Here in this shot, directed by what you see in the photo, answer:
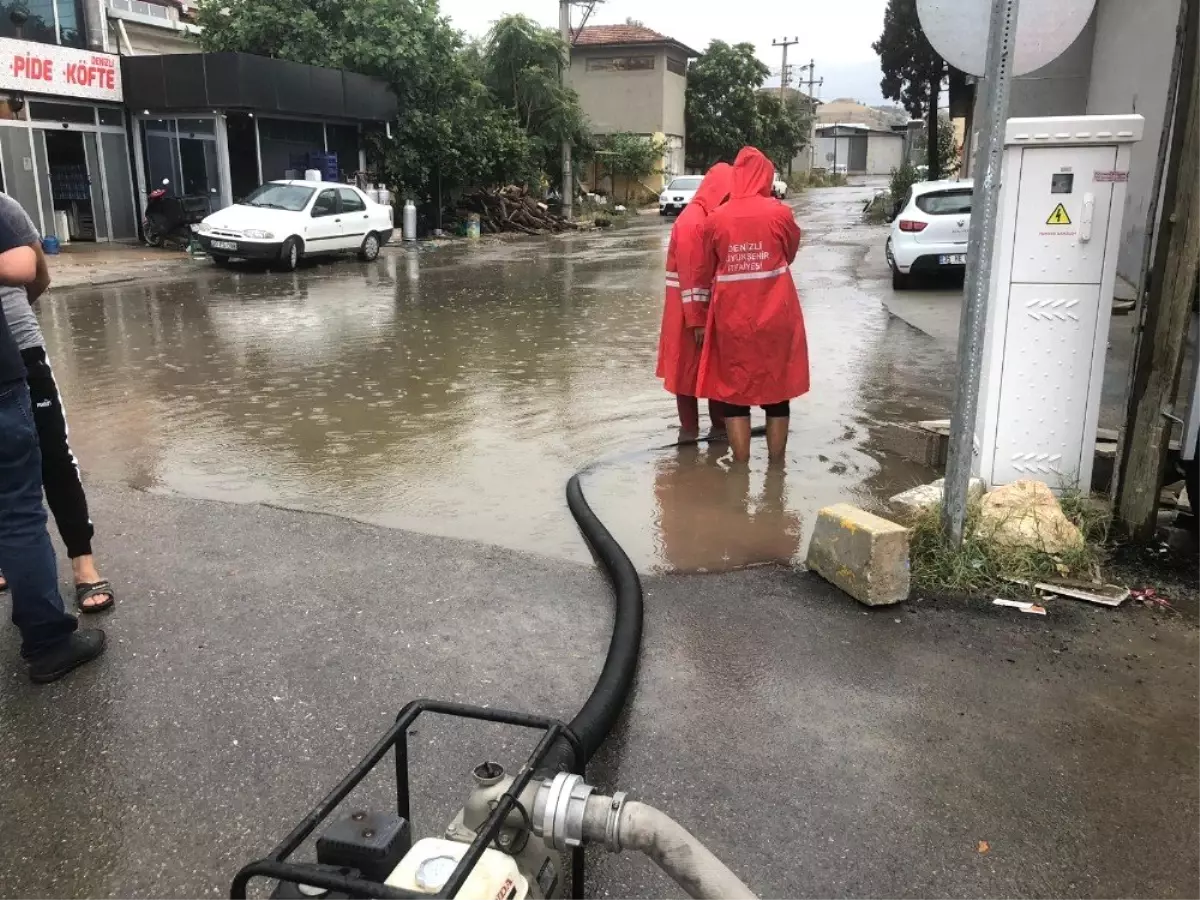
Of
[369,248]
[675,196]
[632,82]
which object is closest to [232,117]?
[369,248]

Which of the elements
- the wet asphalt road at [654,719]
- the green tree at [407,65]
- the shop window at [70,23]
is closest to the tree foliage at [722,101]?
the green tree at [407,65]

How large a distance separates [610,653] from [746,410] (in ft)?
9.08

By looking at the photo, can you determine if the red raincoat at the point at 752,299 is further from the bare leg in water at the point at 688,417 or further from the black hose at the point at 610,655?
the black hose at the point at 610,655

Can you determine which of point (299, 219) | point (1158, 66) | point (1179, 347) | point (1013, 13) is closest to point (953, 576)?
point (1179, 347)

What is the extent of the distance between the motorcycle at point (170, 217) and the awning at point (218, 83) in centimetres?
189

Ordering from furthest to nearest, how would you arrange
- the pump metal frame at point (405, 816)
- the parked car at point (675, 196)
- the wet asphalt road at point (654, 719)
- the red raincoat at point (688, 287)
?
1. the parked car at point (675, 196)
2. the red raincoat at point (688, 287)
3. the wet asphalt road at point (654, 719)
4. the pump metal frame at point (405, 816)

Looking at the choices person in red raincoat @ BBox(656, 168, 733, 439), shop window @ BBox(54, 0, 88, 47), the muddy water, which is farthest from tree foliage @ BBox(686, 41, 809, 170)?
person in red raincoat @ BBox(656, 168, 733, 439)

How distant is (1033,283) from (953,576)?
1.45 metres

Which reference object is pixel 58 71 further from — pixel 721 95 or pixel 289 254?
pixel 721 95

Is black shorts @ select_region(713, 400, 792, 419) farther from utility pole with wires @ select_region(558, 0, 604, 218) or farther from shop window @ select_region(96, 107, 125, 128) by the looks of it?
utility pole with wires @ select_region(558, 0, 604, 218)

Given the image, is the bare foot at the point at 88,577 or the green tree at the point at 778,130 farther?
the green tree at the point at 778,130

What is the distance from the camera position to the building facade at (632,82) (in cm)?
4472

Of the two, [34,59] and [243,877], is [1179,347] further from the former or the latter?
[34,59]

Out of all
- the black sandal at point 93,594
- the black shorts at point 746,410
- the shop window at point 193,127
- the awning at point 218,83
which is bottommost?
the black sandal at point 93,594
